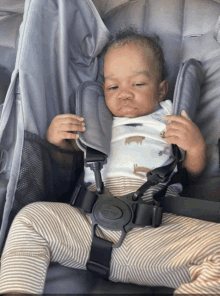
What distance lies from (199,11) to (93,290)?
3.20 feet

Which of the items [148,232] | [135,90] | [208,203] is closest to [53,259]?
[148,232]

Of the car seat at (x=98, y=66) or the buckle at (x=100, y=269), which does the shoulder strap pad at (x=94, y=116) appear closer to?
the car seat at (x=98, y=66)

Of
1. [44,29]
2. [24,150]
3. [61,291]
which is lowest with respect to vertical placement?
[61,291]

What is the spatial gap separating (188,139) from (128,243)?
12.6 inches

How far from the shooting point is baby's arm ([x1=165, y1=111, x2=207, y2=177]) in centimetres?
89

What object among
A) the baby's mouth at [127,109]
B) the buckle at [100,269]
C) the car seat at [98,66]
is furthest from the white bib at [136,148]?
the buckle at [100,269]

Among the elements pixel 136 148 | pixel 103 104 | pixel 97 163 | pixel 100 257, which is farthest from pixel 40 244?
pixel 103 104

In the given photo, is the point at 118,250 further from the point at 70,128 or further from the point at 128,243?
the point at 70,128

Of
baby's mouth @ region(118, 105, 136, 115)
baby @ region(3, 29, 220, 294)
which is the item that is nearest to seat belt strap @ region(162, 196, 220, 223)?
baby @ region(3, 29, 220, 294)

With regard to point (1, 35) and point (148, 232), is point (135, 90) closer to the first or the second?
point (148, 232)

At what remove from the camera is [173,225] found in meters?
0.81

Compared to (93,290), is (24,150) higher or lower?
higher

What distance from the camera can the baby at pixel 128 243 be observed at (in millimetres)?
684

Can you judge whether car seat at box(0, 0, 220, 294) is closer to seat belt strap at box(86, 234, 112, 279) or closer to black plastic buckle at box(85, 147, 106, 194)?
seat belt strap at box(86, 234, 112, 279)
